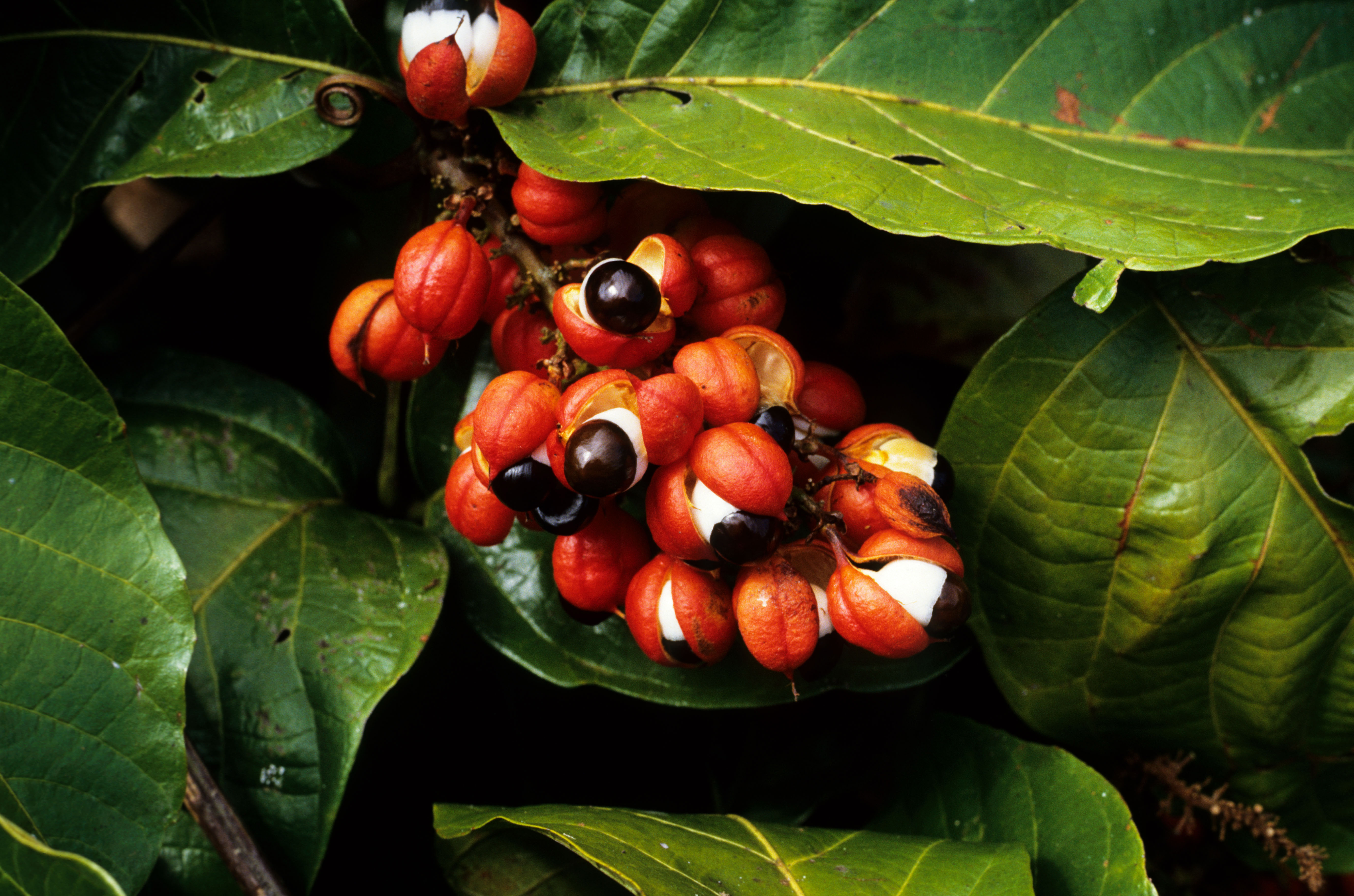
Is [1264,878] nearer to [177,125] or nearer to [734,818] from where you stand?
[734,818]

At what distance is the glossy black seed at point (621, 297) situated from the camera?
0.84 m

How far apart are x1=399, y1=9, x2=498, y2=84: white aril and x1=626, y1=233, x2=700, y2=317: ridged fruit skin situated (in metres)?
0.27

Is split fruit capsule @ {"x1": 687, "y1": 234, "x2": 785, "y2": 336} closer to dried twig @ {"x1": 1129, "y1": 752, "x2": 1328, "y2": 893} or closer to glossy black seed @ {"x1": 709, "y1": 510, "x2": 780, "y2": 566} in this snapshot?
glossy black seed @ {"x1": 709, "y1": 510, "x2": 780, "y2": 566}

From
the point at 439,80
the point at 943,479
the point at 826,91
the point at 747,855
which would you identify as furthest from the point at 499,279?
the point at 747,855

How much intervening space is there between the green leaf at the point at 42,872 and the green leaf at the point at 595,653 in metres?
0.49

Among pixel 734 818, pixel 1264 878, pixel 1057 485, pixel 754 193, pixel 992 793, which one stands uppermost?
pixel 754 193

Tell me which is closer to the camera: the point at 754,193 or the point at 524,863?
the point at 524,863

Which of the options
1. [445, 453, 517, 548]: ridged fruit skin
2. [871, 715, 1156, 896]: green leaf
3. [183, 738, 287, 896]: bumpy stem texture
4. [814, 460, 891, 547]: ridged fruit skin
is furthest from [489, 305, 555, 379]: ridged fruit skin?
[871, 715, 1156, 896]: green leaf

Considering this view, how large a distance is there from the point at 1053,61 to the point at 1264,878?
4.74 ft

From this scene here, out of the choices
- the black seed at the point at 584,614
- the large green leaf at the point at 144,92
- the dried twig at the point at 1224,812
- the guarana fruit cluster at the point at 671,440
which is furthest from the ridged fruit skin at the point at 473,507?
the dried twig at the point at 1224,812

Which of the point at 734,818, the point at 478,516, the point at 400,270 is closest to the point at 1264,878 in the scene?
the point at 734,818

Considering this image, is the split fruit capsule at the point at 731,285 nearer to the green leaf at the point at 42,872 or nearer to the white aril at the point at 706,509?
the white aril at the point at 706,509

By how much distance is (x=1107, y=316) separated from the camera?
3.58 feet

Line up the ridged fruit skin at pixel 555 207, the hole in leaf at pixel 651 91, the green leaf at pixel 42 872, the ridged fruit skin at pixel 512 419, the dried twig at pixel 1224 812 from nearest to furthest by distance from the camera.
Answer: the green leaf at pixel 42 872
the ridged fruit skin at pixel 512 419
the ridged fruit skin at pixel 555 207
the hole in leaf at pixel 651 91
the dried twig at pixel 1224 812
